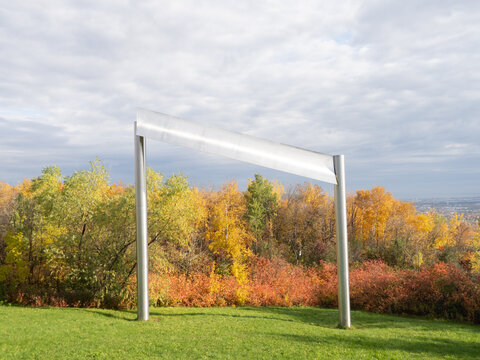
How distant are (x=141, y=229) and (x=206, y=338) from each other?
4.75 meters

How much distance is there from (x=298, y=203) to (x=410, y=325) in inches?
1345

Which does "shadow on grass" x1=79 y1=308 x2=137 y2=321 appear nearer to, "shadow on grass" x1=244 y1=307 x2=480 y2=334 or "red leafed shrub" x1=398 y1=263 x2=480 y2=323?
"shadow on grass" x1=244 y1=307 x2=480 y2=334

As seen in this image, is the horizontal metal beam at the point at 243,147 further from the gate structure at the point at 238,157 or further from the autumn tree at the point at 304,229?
the autumn tree at the point at 304,229

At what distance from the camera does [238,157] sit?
12.8m

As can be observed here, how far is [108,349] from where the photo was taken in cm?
948

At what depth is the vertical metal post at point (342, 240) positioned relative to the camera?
42.9 ft

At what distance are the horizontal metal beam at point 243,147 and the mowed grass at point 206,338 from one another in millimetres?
5438

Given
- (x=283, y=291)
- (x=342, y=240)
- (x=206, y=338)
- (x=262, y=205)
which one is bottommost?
(x=283, y=291)

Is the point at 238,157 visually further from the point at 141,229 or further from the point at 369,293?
the point at 369,293

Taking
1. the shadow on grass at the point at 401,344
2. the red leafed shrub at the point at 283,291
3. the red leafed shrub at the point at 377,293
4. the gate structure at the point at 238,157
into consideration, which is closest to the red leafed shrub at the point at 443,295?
the red leafed shrub at the point at 377,293

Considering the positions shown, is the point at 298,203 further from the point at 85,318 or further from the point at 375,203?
the point at 85,318

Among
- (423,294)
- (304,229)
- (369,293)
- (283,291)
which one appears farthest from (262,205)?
(423,294)

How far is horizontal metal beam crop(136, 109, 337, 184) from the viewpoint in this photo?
12.9 meters

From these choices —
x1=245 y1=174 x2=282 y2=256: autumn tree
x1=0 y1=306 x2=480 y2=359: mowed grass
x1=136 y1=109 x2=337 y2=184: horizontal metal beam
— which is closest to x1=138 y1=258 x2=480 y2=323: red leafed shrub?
x1=0 y1=306 x2=480 y2=359: mowed grass
